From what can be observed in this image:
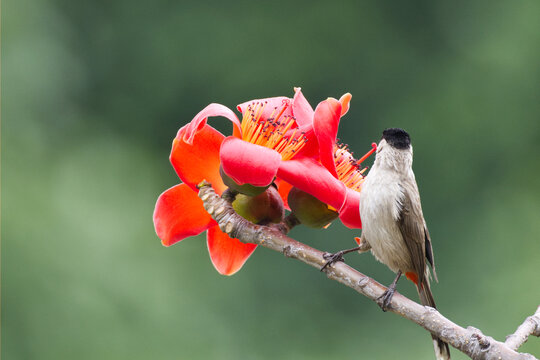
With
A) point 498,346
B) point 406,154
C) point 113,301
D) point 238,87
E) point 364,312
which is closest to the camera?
point 498,346

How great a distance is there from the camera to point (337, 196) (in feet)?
3.27

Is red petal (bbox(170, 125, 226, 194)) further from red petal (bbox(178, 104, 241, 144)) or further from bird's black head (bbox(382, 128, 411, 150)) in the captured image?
bird's black head (bbox(382, 128, 411, 150))

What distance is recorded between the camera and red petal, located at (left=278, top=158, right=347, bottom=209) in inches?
38.6

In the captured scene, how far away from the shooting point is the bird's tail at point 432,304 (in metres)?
1.05

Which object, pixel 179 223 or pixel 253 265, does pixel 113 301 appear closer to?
pixel 253 265

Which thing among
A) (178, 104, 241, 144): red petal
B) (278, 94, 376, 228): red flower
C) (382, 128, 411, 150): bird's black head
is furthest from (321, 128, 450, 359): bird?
(178, 104, 241, 144): red petal

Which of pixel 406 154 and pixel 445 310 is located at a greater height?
pixel 406 154

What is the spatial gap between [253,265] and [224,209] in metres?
4.09

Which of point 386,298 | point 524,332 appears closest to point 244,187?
point 386,298

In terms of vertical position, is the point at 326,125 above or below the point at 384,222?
above

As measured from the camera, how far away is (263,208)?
1103 millimetres

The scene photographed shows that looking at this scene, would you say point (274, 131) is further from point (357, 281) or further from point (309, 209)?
point (357, 281)

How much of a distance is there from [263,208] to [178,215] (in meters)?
0.15

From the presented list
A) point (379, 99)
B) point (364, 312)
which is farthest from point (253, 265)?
point (379, 99)
